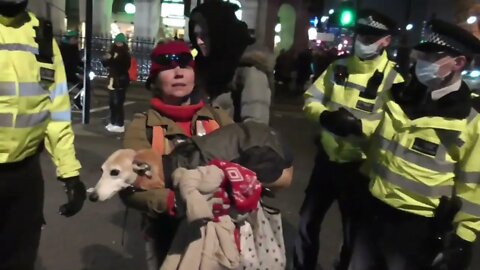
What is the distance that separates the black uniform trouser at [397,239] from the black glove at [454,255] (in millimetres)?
97

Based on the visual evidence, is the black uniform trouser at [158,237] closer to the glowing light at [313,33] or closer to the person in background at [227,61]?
the person in background at [227,61]

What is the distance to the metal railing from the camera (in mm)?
17953

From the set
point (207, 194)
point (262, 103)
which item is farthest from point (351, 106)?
point (207, 194)

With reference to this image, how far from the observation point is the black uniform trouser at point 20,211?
10.4 feet

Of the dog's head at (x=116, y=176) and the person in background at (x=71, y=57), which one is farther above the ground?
the dog's head at (x=116, y=176)

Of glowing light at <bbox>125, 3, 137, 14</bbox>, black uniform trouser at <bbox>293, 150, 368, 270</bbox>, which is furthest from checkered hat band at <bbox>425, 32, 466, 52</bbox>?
glowing light at <bbox>125, 3, 137, 14</bbox>

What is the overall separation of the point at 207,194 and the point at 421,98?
1.27m

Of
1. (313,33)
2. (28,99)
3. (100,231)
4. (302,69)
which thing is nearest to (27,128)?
(28,99)

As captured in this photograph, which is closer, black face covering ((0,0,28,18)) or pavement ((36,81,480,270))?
black face covering ((0,0,28,18))

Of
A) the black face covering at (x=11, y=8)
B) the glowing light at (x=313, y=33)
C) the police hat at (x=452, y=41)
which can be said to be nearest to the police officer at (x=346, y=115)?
the police hat at (x=452, y=41)

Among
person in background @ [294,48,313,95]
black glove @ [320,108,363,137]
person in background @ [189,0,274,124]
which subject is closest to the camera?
person in background @ [189,0,274,124]

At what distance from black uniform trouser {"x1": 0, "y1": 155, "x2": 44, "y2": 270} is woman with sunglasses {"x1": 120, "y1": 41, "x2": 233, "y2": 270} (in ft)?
2.03

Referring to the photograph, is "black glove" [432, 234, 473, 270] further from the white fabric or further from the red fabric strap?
the red fabric strap

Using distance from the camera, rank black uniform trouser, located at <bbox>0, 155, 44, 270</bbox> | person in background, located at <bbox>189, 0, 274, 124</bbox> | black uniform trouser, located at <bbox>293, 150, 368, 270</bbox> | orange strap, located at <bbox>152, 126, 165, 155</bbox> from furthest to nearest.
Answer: black uniform trouser, located at <bbox>293, 150, 368, 270</bbox>
person in background, located at <bbox>189, 0, 274, 124</bbox>
black uniform trouser, located at <bbox>0, 155, 44, 270</bbox>
orange strap, located at <bbox>152, 126, 165, 155</bbox>
